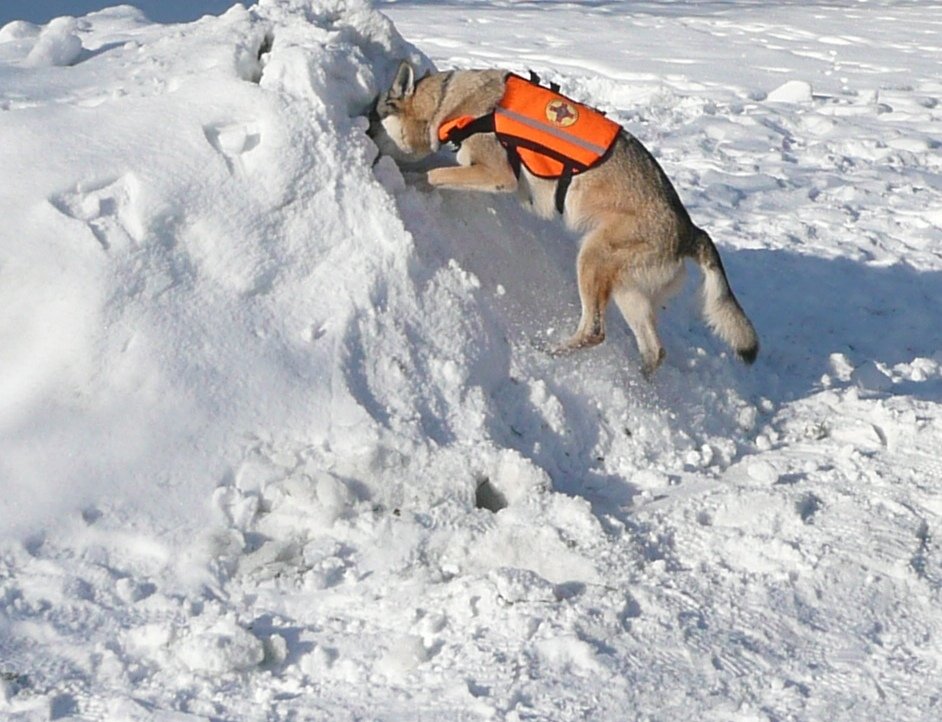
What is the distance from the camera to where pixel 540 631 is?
146 inches

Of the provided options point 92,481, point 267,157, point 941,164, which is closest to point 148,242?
point 267,157

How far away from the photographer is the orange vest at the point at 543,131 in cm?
525

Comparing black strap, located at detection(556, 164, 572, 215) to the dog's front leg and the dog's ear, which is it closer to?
the dog's front leg

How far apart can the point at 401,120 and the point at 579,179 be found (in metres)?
0.78

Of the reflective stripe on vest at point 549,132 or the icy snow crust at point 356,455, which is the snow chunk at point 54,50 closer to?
the icy snow crust at point 356,455

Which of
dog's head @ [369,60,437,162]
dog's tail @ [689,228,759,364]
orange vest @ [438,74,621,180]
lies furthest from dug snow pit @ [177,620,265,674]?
dog's tail @ [689,228,759,364]

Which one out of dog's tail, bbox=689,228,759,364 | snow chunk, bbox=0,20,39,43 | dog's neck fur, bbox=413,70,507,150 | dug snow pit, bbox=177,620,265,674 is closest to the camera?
dug snow pit, bbox=177,620,265,674

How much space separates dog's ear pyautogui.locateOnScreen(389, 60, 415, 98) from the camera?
5312 millimetres

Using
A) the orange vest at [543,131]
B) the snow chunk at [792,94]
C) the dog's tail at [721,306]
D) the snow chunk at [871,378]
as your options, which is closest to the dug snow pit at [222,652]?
the orange vest at [543,131]

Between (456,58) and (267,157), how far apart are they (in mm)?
7439

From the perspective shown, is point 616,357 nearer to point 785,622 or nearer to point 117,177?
point 785,622

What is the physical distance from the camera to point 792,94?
11242 millimetres

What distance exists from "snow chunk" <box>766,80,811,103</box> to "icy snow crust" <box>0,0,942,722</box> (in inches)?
222

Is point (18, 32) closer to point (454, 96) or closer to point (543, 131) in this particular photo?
point (454, 96)
